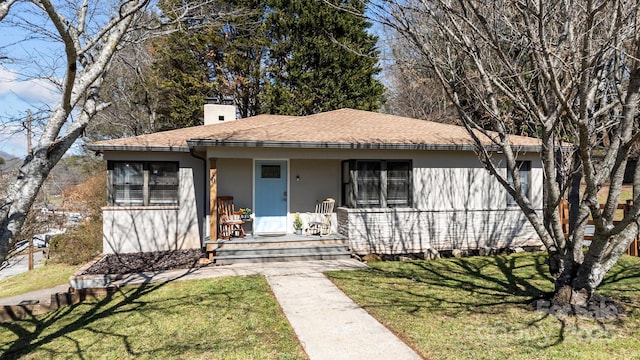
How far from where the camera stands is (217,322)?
5121mm

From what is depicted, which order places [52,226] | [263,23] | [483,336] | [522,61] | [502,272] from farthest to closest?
[263,23] → [52,226] → [502,272] → [522,61] → [483,336]

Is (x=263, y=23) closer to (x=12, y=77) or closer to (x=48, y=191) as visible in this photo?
(x=48, y=191)

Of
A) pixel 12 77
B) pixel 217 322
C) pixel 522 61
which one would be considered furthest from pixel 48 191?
pixel 522 61

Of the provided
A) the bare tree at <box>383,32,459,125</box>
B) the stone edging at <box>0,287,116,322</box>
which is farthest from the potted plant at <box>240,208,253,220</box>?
the bare tree at <box>383,32,459,125</box>

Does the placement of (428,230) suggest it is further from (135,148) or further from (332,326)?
(135,148)

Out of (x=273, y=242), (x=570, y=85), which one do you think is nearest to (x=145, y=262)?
(x=273, y=242)

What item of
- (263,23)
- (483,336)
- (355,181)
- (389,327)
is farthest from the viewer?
(263,23)

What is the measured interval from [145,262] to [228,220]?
7.02 feet

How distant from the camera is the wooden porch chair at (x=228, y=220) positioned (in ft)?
30.7

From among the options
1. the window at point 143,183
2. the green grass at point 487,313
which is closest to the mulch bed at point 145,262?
the window at point 143,183

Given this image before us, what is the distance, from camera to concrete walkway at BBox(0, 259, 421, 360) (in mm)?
4250

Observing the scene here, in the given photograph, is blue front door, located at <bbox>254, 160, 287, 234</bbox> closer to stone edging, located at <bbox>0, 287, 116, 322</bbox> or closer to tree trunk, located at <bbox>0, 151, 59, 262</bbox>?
stone edging, located at <bbox>0, 287, 116, 322</bbox>

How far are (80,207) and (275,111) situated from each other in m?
9.95

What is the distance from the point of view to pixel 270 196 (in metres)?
10.3
